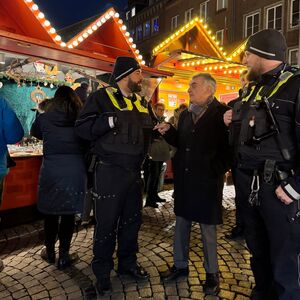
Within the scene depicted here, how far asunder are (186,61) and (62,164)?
258 inches

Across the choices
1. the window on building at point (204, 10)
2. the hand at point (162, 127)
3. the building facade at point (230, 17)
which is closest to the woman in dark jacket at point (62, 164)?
the hand at point (162, 127)

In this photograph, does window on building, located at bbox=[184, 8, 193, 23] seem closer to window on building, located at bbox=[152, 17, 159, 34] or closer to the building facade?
the building facade

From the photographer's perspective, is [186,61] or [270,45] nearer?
[270,45]

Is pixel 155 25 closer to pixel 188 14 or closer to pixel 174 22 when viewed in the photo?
pixel 174 22

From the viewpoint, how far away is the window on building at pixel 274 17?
730 inches

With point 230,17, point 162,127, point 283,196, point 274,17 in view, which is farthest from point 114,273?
point 230,17

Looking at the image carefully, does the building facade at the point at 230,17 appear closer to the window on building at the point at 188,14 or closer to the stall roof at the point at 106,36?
the window on building at the point at 188,14

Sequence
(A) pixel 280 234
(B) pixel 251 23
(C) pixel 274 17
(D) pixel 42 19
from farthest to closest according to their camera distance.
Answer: (B) pixel 251 23 < (C) pixel 274 17 < (D) pixel 42 19 < (A) pixel 280 234

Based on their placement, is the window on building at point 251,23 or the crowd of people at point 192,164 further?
the window on building at point 251,23

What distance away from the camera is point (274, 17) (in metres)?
18.8

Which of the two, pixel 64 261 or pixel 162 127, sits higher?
pixel 162 127

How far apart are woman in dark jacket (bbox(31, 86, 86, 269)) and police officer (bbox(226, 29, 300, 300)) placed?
1.81 m

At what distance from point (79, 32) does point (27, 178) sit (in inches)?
111

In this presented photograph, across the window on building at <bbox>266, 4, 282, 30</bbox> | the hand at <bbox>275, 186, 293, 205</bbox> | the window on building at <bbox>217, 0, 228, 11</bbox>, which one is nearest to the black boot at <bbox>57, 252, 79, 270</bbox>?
the hand at <bbox>275, 186, 293, 205</bbox>
